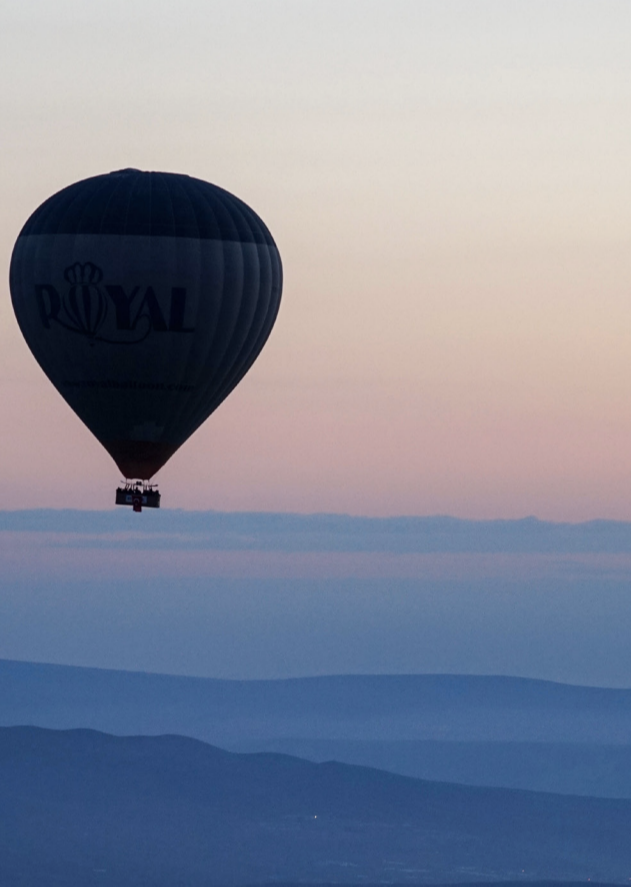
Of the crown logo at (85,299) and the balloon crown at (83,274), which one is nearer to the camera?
the balloon crown at (83,274)

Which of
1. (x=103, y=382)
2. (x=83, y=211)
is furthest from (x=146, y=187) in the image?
(x=103, y=382)

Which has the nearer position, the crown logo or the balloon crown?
the balloon crown

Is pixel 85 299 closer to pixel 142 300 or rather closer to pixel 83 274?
pixel 83 274

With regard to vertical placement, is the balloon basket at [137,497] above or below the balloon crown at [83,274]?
below

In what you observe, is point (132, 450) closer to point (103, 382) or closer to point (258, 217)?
point (103, 382)

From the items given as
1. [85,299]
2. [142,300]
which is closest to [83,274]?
[85,299]
